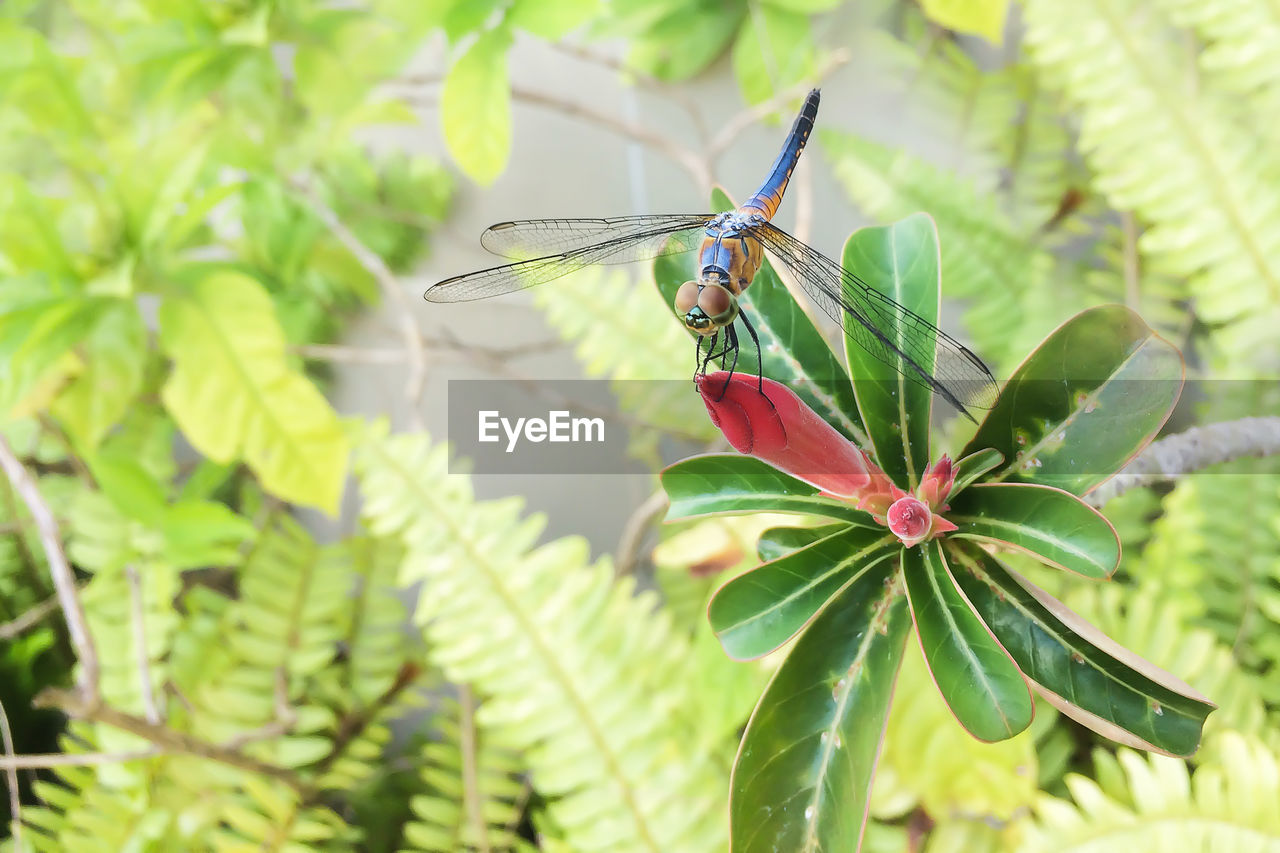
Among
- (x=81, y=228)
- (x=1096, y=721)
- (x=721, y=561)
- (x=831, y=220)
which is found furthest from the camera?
(x=831, y=220)

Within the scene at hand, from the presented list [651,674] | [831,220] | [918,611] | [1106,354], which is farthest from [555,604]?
[831,220]

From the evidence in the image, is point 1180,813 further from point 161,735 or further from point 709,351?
point 161,735

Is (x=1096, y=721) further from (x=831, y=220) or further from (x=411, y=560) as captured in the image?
(x=831, y=220)

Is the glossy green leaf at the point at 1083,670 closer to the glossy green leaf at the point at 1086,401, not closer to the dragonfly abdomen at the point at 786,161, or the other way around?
the glossy green leaf at the point at 1086,401

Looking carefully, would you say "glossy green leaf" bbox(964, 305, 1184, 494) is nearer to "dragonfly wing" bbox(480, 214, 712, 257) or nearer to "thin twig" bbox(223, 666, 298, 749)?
"dragonfly wing" bbox(480, 214, 712, 257)

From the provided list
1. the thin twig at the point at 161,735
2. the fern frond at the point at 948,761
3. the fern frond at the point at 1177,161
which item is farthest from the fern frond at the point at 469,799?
the fern frond at the point at 1177,161

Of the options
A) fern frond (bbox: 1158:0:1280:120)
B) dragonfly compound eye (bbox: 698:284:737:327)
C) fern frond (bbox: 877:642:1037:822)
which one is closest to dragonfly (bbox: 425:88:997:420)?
dragonfly compound eye (bbox: 698:284:737:327)
